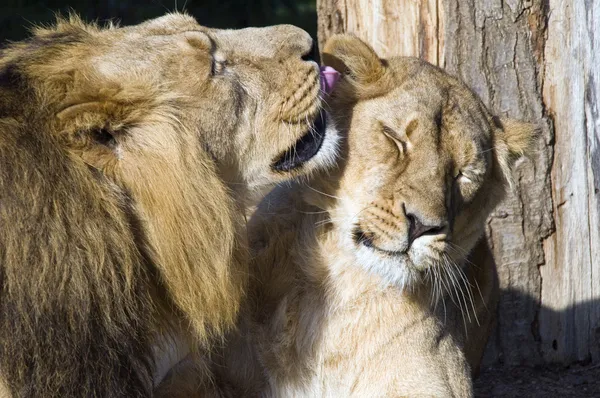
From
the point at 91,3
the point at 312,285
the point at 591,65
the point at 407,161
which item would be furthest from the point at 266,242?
the point at 91,3

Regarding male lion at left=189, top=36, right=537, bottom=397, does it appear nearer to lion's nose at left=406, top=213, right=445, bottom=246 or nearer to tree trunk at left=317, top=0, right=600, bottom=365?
lion's nose at left=406, top=213, right=445, bottom=246

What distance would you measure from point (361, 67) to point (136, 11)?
426cm

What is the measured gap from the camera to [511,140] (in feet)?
11.8

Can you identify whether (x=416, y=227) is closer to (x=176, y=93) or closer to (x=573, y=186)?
(x=176, y=93)

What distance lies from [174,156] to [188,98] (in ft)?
0.67

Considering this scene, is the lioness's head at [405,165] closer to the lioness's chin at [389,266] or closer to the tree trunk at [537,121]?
the lioness's chin at [389,266]

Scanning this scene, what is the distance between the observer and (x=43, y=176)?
2.55 m

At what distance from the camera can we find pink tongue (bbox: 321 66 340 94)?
321 cm

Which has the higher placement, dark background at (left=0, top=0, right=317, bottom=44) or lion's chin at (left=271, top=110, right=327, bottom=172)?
dark background at (left=0, top=0, right=317, bottom=44)

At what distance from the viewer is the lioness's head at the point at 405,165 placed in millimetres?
3100

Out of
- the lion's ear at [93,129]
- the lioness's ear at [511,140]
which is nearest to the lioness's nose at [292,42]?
the lion's ear at [93,129]

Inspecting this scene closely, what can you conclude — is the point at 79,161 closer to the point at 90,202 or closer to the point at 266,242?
the point at 90,202

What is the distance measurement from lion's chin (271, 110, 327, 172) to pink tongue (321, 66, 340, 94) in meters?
0.18

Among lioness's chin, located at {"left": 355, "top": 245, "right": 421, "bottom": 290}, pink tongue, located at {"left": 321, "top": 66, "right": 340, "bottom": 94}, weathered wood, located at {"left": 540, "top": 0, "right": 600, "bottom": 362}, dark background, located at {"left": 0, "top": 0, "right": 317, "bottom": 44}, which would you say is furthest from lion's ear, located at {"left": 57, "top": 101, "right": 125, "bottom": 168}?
dark background, located at {"left": 0, "top": 0, "right": 317, "bottom": 44}
